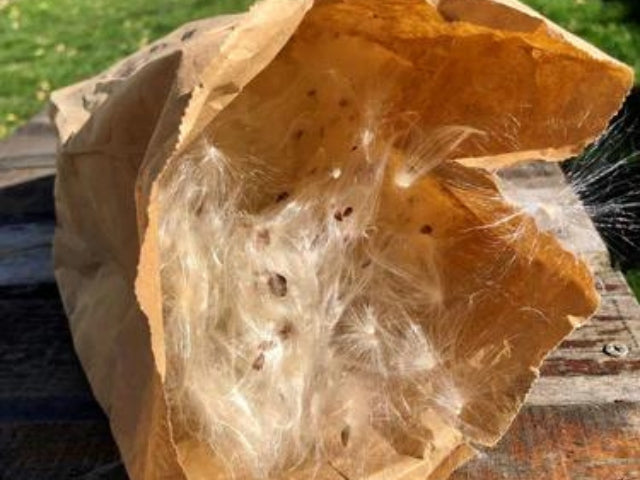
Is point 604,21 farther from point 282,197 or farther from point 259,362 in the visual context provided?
point 259,362

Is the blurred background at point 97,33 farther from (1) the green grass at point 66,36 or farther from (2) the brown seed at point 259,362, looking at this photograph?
(2) the brown seed at point 259,362

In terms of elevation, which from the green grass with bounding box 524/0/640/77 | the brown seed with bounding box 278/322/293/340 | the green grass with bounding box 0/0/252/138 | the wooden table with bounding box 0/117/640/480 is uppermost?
the brown seed with bounding box 278/322/293/340

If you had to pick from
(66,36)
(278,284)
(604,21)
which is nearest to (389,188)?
(278,284)

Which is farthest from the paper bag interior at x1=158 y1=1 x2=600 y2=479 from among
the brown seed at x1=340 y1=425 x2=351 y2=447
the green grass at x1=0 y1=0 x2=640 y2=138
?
the green grass at x1=0 y1=0 x2=640 y2=138

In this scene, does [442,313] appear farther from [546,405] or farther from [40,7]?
[40,7]

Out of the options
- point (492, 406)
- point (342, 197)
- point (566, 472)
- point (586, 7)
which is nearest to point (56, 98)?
point (342, 197)

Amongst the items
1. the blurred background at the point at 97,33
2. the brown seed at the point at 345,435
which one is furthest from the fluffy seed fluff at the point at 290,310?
the blurred background at the point at 97,33

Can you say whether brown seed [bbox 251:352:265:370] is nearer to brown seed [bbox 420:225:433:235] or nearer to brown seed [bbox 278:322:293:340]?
brown seed [bbox 278:322:293:340]
